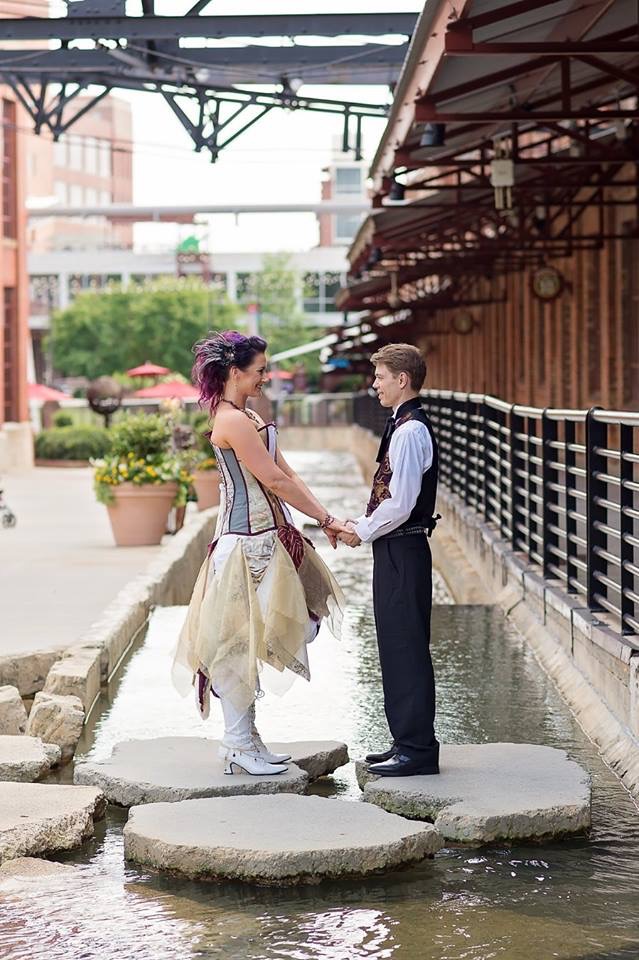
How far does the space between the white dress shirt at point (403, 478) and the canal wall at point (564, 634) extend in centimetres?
129

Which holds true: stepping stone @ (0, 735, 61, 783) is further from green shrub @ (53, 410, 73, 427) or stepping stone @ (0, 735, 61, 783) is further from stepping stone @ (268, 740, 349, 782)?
green shrub @ (53, 410, 73, 427)

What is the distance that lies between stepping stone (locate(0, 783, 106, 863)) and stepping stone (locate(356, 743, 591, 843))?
3.58 ft

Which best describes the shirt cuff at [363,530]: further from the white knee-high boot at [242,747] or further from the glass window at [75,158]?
the glass window at [75,158]

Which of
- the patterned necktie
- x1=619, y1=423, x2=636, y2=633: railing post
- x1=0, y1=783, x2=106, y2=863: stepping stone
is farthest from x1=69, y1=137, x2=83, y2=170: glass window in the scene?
x1=0, y1=783, x2=106, y2=863: stepping stone

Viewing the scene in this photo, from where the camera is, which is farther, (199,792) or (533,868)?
(199,792)

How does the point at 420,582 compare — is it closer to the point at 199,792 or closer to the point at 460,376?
the point at 199,792

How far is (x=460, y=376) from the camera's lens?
44.2 meters

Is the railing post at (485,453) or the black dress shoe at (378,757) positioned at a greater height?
the railing post at (485,453)

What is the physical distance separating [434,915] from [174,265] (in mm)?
117625

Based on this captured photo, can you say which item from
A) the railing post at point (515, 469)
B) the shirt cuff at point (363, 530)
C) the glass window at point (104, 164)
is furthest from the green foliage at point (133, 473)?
the glass window at point (104, 164)

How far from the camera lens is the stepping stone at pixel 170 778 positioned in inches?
263

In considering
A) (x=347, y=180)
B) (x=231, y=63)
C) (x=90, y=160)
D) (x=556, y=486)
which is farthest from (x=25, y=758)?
(x=90, y=160)

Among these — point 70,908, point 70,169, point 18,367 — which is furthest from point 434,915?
point 70,169

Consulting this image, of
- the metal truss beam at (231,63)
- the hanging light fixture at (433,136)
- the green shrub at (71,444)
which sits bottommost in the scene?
the green shrub at (71,444)
